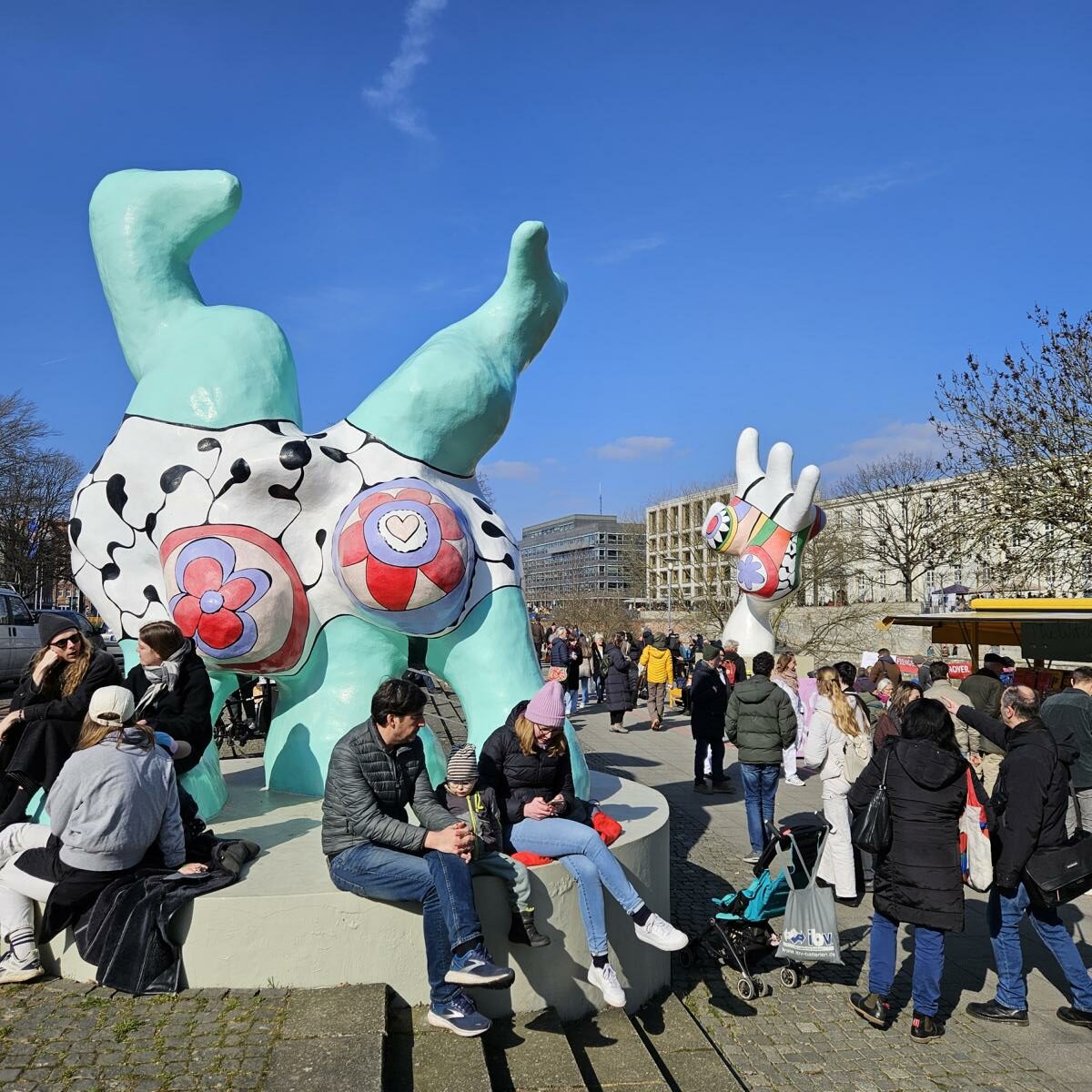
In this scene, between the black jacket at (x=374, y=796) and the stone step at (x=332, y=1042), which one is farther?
the black jacket at (x=374, y=796)

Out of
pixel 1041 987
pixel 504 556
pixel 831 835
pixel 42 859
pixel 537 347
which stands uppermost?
pixel 537 347

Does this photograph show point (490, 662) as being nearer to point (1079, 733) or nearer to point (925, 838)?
point (925, 838)

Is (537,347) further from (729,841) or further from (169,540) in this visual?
(729,841)

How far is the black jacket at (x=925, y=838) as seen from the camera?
4.30m

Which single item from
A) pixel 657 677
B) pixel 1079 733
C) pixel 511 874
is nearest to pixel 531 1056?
pixel 511 874

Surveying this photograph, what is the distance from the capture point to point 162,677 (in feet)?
16.0

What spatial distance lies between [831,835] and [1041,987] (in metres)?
1.44

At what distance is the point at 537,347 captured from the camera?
687cm

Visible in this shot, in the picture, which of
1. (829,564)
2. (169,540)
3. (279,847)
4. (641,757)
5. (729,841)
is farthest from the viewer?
(829,564)

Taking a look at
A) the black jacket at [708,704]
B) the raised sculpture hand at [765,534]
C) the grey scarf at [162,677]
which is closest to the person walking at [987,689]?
the black jacket at [708,704]

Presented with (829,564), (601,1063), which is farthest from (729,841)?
(829,564)

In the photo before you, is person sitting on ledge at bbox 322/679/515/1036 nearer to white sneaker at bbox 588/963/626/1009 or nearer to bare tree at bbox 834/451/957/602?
white sneaker at bbox 588/963/626/1009

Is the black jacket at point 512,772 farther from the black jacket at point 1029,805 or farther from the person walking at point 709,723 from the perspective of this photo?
the person walking at point 709,723

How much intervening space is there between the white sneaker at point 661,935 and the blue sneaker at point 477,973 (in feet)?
2.77
